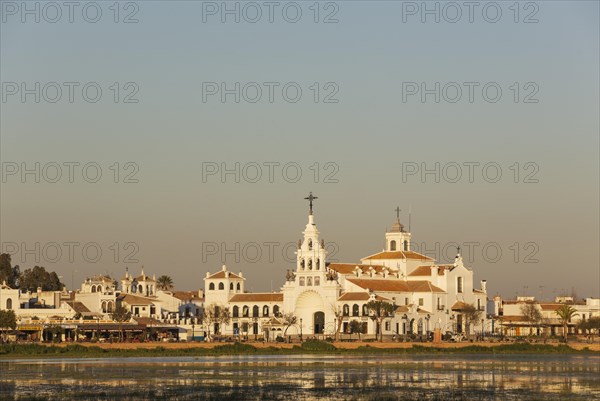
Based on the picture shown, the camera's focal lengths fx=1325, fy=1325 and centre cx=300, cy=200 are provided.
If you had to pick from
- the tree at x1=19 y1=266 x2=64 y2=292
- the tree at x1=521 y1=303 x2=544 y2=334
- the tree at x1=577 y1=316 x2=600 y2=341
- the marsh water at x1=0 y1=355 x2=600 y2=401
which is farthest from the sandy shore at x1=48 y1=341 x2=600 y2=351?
the tree at x1=19 y1=266 x2=64 y2=292

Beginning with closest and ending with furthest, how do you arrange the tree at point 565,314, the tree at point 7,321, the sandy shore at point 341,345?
the sandy shore at point 341,345 < the tree at point 7,321 < the tree at point 565,314

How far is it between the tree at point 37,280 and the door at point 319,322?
161ft

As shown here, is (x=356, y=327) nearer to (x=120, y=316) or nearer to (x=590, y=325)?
(x=120, y=316)

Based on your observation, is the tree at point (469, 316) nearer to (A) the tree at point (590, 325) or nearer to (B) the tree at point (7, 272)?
(A) the tree at point (590, 325)

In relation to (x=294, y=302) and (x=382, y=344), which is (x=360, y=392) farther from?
(x=294, y=302)

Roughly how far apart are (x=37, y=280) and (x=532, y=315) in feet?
226

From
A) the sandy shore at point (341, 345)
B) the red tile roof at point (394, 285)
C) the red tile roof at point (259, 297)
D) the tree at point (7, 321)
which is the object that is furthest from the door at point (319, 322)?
the tree at point (7, 321)

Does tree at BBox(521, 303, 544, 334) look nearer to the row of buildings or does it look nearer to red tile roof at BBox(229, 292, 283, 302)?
the row of buildings

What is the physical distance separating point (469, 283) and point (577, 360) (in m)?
58.4

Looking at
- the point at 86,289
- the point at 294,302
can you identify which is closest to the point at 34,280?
the point at 86,289

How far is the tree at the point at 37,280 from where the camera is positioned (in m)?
184

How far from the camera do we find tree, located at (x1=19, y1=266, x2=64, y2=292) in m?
184

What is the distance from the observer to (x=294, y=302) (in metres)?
153

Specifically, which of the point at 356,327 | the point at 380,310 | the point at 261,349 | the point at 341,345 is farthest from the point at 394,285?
the point at 261,349
